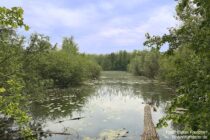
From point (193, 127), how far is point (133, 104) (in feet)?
82.0

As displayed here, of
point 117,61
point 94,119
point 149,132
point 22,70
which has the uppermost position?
point 117,61

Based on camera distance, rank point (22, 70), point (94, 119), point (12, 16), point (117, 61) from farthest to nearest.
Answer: point (117, 61) < point (94, 119) < point (22, 70) < point (12, 16)

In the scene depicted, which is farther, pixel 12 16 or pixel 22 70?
pixel 22 70

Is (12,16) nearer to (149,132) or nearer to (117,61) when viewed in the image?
(149,132)

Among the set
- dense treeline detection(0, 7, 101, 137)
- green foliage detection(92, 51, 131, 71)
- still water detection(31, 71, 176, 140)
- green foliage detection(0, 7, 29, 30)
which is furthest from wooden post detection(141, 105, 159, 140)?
green foliage detection(92, 51, 131, 71)

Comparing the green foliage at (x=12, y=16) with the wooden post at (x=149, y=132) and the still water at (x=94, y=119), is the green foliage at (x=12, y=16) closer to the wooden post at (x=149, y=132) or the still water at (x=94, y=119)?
the wooden post at (x=149, y=132)

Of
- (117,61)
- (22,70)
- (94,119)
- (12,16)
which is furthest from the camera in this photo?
(117,61)

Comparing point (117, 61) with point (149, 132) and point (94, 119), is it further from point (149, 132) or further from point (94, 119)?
point (149, 132)

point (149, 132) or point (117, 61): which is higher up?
point (117, 61)

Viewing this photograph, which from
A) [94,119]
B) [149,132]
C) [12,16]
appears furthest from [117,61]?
[12,16]

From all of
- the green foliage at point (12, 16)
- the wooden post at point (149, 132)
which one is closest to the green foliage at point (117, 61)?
the wooden post at point (149, 132)

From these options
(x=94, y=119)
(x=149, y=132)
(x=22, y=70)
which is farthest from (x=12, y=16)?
(x=94, y=119)

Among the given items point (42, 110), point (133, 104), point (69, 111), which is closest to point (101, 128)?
point (69, 111)

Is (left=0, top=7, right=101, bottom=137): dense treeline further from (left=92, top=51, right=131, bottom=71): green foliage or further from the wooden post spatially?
(left=92, top=51, right=131, bottom=71): green foliage
